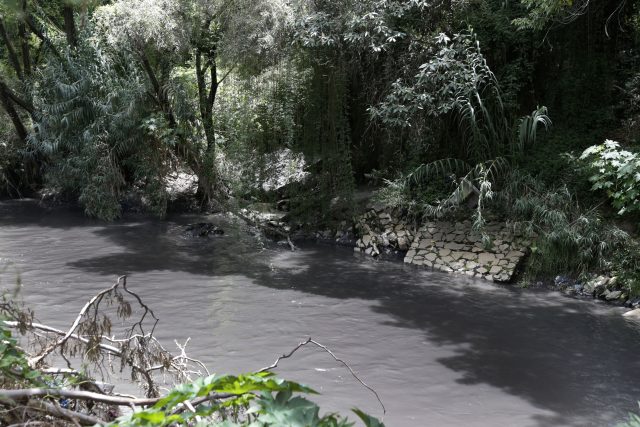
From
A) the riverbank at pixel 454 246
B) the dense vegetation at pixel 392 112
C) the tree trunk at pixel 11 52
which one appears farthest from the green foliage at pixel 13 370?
the tree trunk at pixel 11 52

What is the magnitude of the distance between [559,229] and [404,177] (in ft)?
10.8

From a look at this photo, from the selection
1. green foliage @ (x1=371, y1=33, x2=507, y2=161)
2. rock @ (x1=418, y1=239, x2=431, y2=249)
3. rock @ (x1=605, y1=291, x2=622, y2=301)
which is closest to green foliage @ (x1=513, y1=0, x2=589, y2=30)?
green foliage @ (x1=371, y1=33, x2=507, y2=161)

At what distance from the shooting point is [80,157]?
15.1m

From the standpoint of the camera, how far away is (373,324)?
26.9ft

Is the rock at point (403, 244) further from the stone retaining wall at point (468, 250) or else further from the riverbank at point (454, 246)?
the stone retaining wall at point (468, 250)

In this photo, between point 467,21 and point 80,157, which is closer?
point 467,21

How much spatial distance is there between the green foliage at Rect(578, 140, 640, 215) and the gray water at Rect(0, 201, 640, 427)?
1.73 m

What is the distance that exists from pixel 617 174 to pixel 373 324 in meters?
4.68

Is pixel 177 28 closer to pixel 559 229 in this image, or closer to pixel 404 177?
pixel 404 177

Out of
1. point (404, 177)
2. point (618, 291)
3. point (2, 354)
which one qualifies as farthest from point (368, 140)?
point (2, 354)

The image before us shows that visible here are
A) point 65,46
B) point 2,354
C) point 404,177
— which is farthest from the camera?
point 65,46

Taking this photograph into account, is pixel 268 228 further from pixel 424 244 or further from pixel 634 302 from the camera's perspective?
pixel 634 302

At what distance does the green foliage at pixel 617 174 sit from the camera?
375 inches

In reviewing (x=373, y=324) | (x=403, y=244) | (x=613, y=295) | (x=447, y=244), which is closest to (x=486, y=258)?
(x=447, y=244)
